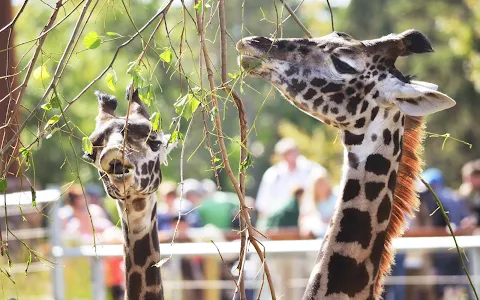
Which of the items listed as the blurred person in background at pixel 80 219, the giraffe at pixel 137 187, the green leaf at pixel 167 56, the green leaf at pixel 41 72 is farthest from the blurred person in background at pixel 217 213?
the green leaf at pixel 167 56

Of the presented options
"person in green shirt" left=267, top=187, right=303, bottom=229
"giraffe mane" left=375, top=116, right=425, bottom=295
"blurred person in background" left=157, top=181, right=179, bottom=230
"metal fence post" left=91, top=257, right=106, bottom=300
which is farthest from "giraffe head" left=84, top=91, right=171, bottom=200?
"blurred person in background" left=157, top=181, right=179, bottom=230

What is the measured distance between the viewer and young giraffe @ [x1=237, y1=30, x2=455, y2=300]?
12.1 feet

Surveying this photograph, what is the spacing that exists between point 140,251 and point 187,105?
1.29 m

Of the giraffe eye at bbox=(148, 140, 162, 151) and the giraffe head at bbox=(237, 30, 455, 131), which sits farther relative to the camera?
the giraffe eye at bbox=(148, 140, 162, 151)

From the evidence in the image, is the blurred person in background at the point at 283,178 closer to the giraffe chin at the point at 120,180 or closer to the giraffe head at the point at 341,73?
the giraffe chin at the point at 120,180

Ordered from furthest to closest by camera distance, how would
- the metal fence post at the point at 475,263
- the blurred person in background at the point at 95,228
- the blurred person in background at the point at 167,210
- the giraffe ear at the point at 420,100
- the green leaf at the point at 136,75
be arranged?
1. the blurred person in background at the point at 167,210
2. the blurred person in background at the point at 95,228
3. the metal fence post at the point at 475,263
4. the giraffe ear at the point at 420,100
5. the green leaf at the point at 136,75

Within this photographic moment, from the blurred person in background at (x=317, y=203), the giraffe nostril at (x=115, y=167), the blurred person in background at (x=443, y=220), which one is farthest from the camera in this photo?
the blurred person in background at (x=317, y=203)

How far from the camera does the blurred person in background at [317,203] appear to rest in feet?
27.0

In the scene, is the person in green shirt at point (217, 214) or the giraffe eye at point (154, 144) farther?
the person in green shirt at point (217, 214)

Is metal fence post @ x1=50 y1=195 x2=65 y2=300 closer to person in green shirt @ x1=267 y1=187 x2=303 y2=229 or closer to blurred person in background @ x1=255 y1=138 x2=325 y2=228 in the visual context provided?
person in green shirt @ x1=267 y1=187 x2=303 y2=229

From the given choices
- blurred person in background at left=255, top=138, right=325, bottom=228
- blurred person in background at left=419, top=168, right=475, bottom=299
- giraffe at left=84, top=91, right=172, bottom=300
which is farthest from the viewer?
blurred person in background at left=255, top=138, right=325, bottom=228

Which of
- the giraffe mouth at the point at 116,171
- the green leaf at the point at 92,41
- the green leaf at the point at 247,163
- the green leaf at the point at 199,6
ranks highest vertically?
the green leaf at the point at 199,6

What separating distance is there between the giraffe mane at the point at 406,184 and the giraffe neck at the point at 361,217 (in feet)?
0.27

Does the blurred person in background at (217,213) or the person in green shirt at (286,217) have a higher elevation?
the blurred person in background at (217,213)
